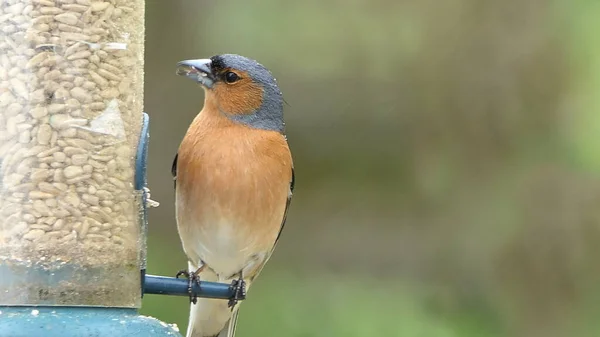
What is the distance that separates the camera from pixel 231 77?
659 cm

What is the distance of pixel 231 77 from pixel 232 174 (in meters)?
0.56

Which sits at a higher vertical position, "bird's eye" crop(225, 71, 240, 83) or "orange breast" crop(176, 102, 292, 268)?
"bird's eye" crop(225, 71, 240, 83)

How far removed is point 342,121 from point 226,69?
8.81 ft

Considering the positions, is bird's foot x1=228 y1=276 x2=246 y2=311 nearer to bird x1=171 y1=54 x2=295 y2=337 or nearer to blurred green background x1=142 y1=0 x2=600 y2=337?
bird x1=171 y1=54 x2=295 y2=337

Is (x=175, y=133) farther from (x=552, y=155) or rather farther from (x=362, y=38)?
(x=552, y=155)

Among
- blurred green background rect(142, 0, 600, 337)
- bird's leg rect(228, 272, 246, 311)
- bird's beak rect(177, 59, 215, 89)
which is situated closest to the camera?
bird's leg rect(228, 272, 246, 311)

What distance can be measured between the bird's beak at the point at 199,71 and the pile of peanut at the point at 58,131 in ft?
3.99

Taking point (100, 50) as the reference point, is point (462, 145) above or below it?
below

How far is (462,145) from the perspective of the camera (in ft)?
29.2

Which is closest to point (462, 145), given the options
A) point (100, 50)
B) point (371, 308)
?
point (371, 308)

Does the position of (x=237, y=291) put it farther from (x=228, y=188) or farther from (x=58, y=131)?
(x=58, y=131)

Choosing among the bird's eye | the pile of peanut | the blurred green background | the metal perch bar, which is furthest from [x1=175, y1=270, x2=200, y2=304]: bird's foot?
the blurred green background

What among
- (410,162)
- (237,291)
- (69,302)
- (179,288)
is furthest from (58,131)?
(410,162)

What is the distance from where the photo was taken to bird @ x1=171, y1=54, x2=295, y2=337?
6355mm
